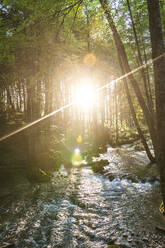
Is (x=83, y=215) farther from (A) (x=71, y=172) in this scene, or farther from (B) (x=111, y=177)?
(A) (x=71, y=172)

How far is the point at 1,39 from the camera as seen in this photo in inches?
317

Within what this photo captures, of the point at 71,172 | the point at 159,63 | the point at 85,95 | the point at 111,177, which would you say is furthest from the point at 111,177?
the point at 85,95

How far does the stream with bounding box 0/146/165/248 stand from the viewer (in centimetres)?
395

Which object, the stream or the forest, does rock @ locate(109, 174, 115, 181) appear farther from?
the stream

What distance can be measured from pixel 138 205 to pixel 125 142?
16063mm

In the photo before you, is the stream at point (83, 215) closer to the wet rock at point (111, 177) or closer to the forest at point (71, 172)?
the forest at point (71, 172)

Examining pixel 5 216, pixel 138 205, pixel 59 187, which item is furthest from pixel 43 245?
pixel 59 187

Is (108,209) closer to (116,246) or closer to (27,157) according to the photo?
(116,246)

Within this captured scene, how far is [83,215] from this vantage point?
512 centimetres

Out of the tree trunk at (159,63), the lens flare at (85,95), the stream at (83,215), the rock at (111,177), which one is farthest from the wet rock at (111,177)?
the lens flare at (85,95)

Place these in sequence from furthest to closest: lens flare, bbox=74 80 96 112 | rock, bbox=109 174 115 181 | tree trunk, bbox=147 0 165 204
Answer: lens flare, bbox=74 80 96 112
rock, bbox=109 174 115 181
tree trunk, bbox=147 0 165 204

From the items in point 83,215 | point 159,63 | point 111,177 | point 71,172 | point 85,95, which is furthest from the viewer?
point 85,95

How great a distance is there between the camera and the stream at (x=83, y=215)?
395cm

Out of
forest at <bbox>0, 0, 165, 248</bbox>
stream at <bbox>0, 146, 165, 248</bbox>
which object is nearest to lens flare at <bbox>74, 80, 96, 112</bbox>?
forest at <bbox>0, 0, 165, 248</bbox>
